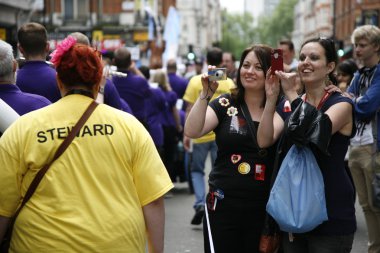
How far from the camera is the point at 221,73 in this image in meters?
5.29

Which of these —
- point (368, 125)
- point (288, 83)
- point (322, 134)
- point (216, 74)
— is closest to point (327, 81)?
point (288, 83)

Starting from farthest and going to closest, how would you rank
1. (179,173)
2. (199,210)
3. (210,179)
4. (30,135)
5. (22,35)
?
1. (179,173)
2. (199,210)
3. (22,35)
4. (210,179)
5. (30,135)

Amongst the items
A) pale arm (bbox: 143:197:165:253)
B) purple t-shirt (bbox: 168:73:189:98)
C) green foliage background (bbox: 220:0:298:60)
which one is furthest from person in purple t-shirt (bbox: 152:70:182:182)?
green foliage background (bbox: 220:0:298:60)

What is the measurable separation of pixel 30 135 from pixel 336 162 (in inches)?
75.5

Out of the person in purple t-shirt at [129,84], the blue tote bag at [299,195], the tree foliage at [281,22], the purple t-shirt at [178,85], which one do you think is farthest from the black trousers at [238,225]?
the tree foliage at [281,22]

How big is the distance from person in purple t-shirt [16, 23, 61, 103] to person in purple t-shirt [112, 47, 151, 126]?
3.90 m

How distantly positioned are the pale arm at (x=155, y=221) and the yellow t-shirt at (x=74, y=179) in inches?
4.2

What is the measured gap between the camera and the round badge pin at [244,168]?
206 inches

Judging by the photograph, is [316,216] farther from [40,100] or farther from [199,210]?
[199,210]

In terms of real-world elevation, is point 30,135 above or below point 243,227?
above

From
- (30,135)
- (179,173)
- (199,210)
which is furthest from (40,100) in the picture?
(179,173)

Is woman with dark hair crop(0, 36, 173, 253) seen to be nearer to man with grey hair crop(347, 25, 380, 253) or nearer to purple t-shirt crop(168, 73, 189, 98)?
man with grey hair crop(347, 25, 380, 253)

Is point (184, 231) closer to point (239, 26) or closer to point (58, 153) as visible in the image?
point (58, 153)

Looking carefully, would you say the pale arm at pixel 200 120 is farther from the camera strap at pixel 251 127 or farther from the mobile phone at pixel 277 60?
the mobile phone at pixel 277 60
